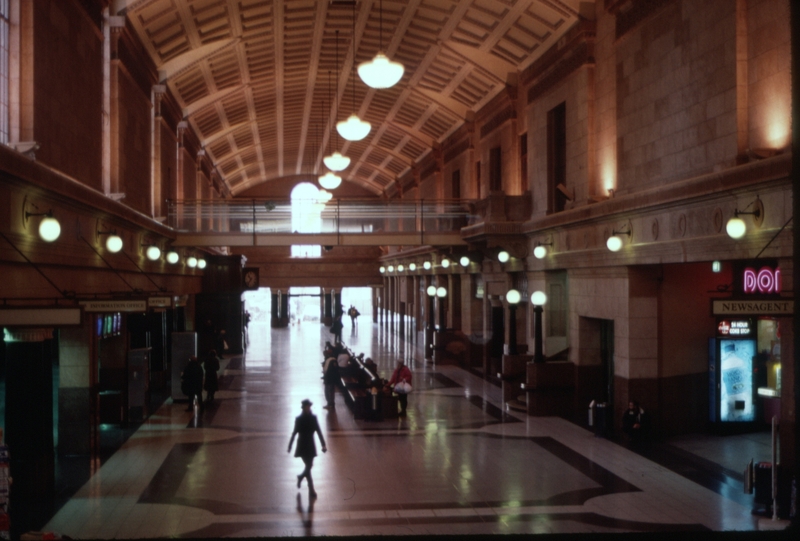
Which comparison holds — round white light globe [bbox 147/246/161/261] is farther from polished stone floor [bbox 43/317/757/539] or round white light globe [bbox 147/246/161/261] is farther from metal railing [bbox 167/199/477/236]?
polished stone floor [bbox 43/317/757/539]

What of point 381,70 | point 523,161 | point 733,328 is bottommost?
point 733,328

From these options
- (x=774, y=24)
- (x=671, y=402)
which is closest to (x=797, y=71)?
(x=774, y=24)

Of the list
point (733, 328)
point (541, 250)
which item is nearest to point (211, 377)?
point (541, 250)

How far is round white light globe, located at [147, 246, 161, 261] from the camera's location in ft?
60.1

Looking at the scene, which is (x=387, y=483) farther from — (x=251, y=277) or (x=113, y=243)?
(x=251, y=277)

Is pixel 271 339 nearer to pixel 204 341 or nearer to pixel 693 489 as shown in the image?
pixel 204 341

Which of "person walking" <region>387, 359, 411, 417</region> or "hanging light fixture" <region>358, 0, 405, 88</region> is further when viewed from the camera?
"person walking" <region>387, 359, 411, 417</region>

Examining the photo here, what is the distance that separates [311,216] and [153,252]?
19.6 feet

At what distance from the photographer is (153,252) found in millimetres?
18562

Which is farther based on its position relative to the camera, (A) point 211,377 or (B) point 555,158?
(A) point 211,377

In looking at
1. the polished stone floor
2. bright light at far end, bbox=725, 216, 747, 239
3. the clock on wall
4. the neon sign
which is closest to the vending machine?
the polished stone floor

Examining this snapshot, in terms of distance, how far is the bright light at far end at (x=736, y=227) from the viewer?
10578 millimetres

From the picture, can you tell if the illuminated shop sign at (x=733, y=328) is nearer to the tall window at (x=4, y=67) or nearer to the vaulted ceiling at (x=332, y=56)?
the vaulted ceiling at (x=332, y=56)

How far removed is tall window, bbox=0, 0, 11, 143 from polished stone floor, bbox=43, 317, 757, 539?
197 inches
